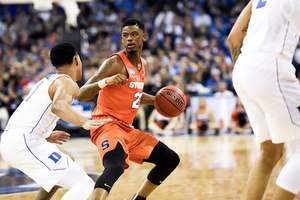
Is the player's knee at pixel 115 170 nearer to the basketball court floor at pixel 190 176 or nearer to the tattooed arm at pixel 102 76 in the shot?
the tattooed arm at pixel 102 76

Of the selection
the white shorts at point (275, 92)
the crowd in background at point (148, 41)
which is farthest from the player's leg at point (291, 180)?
the crowd in background at point (148, 41)

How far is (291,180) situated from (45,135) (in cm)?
202

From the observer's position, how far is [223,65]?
13391 mm

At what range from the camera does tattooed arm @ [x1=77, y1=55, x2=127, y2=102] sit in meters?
3.42

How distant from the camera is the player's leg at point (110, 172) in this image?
2926 mm

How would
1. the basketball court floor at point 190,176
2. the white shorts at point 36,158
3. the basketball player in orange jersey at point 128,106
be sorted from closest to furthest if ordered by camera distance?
the white shorts at point 36,158
the basketball player in orange jersey at point 128,106
the basketball court floor at point 190,176

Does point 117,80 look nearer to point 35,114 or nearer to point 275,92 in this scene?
point 35,114

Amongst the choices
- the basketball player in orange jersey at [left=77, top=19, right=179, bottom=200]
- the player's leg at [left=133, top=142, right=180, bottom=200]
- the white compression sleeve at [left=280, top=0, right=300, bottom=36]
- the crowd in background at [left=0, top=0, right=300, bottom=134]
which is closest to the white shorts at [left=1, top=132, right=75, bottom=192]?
the basketball player in orange jersey at [left=77, top=19, right=179, bottom=200]

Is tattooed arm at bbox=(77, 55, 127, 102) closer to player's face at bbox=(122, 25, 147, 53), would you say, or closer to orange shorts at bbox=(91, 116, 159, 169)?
player's face at bbox=(122, 25, 147, 53)

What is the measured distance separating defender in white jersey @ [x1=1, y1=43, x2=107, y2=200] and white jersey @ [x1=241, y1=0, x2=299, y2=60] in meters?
1.34

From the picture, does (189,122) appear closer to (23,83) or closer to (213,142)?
(213,142)

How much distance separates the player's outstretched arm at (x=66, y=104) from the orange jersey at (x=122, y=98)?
2.54 feet

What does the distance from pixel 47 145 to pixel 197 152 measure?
506 centimetres

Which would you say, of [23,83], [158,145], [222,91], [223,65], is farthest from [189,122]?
[158,145]
